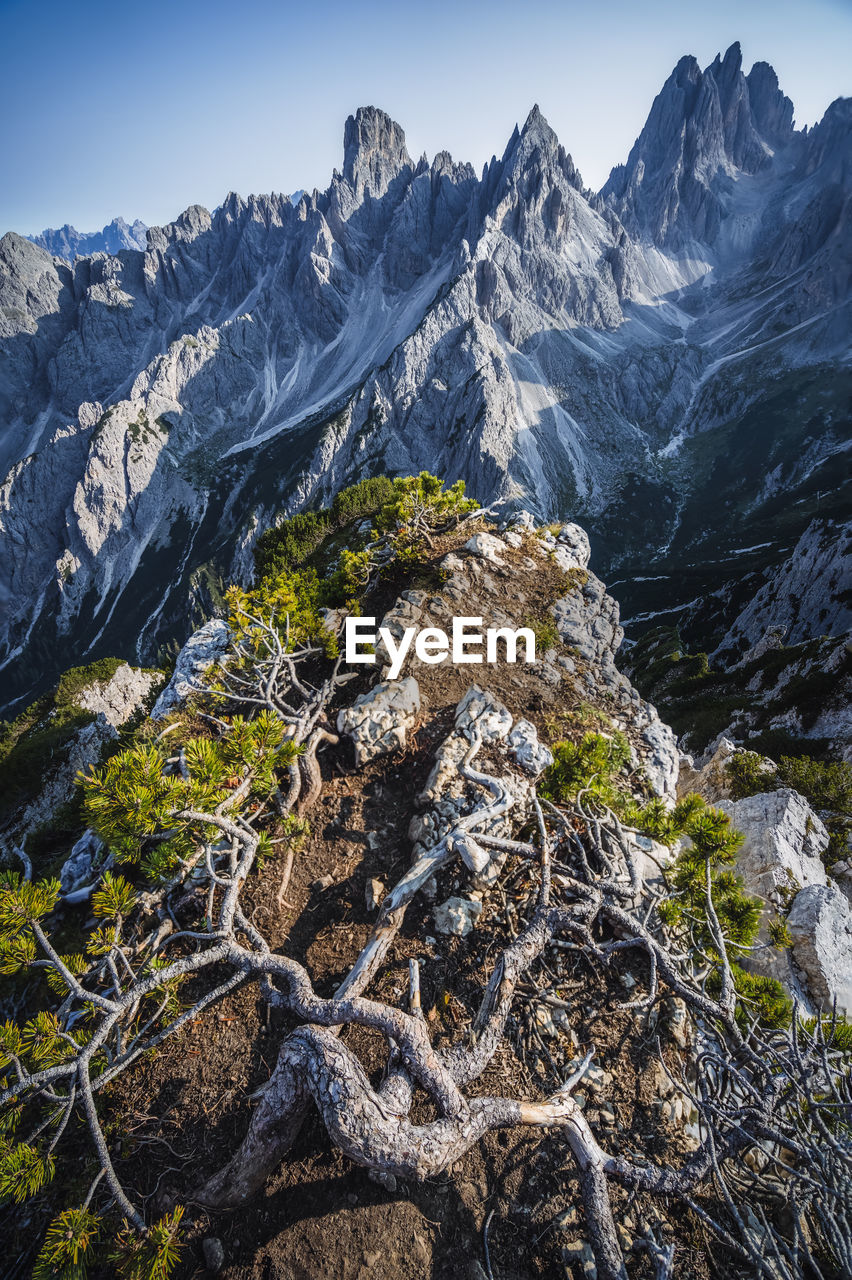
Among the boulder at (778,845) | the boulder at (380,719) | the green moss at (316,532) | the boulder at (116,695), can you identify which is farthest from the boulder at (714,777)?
the boulder at (116,695)

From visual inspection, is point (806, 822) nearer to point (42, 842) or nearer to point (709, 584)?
point (42, 842)

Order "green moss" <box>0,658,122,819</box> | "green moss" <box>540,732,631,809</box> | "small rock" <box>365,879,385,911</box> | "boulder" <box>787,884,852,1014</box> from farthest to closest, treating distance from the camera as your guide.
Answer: "green moss" <box>0,658,122,819</box> < "boulder" <box>787,884,852,1014</box> < "green moss" <box>540,732,631,809</box> < "small rock" <box>365,879,385,911</box>

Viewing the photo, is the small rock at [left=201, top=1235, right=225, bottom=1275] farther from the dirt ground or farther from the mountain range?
the mountain range

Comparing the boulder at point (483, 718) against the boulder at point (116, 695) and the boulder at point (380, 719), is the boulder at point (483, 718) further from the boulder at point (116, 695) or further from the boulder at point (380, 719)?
the boulder at point (116, 695)

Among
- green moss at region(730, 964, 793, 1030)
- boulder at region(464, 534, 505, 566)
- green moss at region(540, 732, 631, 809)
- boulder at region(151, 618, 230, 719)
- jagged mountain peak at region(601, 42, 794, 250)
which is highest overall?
jagged mountain peak at region(601, 42, 794, 250)

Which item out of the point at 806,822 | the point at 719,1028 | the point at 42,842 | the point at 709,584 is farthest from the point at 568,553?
the point at 709,584

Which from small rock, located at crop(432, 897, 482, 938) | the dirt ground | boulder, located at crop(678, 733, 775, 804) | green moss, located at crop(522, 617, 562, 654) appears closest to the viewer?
the dirt ground

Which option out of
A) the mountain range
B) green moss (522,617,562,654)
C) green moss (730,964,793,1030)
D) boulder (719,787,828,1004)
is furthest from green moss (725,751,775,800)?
the mountain range

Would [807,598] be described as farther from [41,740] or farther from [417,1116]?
[41,740]
